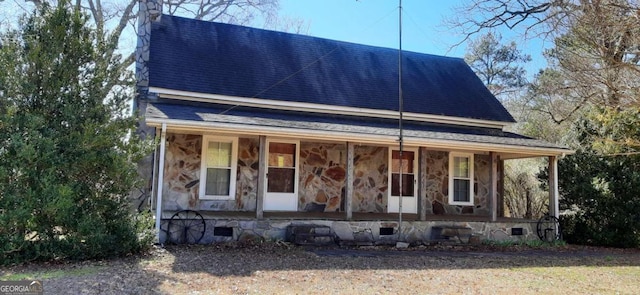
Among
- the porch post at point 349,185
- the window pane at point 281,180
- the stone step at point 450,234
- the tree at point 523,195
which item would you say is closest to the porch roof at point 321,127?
the porch post at point 349,185

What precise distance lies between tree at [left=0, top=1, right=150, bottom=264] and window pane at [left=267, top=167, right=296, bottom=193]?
389 cm

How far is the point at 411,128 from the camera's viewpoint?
36.8 feet

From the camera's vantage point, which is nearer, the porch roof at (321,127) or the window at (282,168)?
the porch roof at (321,127)

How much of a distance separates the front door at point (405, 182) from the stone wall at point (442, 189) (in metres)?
0.42

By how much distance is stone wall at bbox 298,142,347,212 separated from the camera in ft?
36.0

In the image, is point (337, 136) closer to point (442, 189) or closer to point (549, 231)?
point (442, 189)

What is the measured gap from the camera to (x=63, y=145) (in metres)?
6.52

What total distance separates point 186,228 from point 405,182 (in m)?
5.85

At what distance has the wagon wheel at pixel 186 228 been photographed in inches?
334

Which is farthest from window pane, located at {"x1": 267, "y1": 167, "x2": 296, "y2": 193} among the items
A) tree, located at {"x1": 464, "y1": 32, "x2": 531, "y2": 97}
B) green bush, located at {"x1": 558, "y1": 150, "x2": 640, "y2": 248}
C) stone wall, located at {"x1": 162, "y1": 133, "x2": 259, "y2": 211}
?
tree, located at {"x1": 464, "y1": 32, "x2": 531, "y2": 97}

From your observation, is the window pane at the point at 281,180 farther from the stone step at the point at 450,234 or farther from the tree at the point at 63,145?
the tree at the point at 63,145

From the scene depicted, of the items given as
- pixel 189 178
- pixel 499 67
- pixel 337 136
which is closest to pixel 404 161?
Answer: pixel 337 136

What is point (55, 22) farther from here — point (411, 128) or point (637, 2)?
point (637, 2)

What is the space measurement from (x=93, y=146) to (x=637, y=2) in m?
9.08
